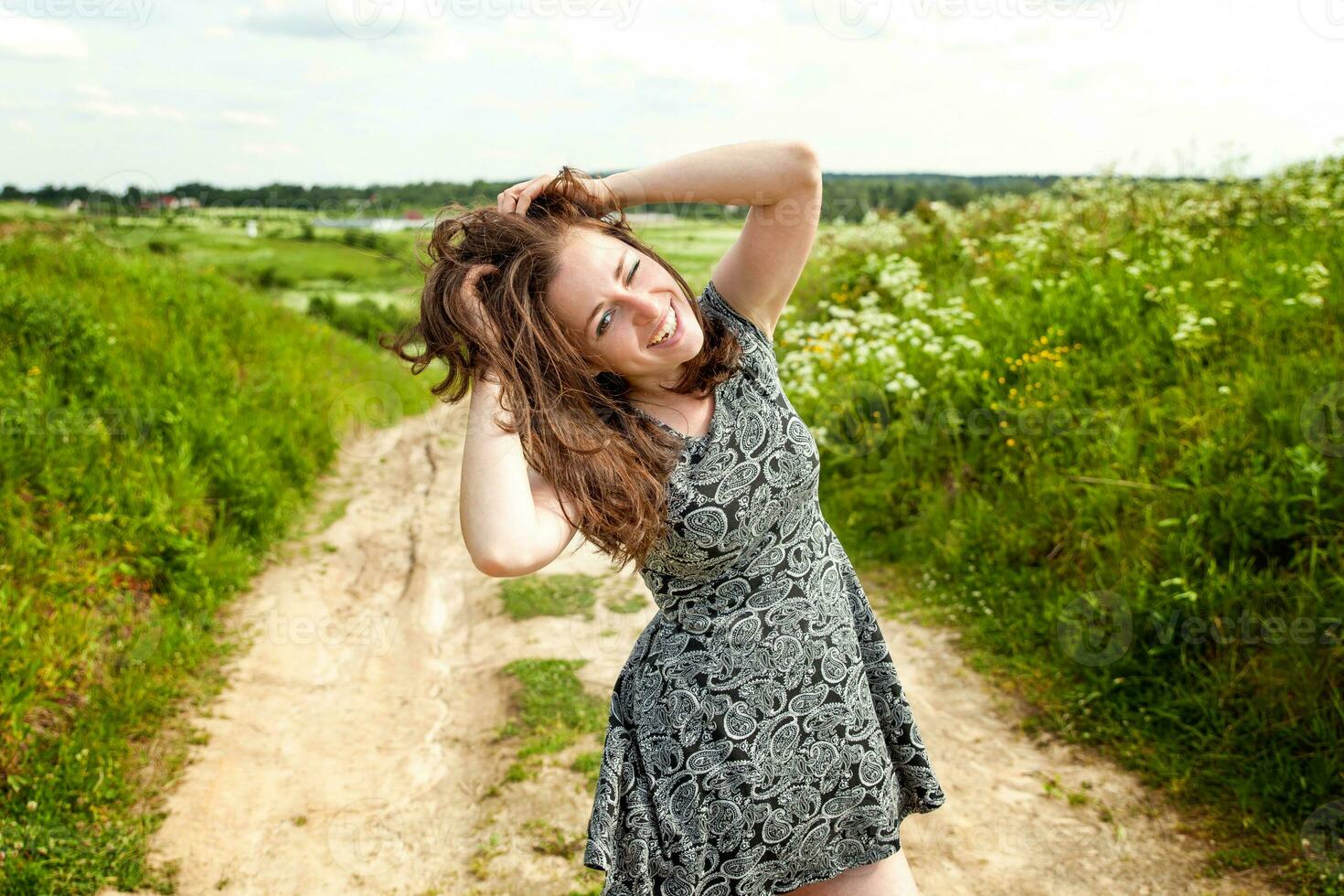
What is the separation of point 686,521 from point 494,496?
410 millimetres

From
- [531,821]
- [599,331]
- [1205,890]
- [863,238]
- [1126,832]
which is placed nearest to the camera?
[599,331]

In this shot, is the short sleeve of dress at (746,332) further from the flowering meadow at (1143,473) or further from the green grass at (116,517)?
the green grass at (116,517)

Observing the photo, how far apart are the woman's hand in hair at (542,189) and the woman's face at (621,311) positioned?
187mm

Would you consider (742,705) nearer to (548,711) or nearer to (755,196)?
(755,196)

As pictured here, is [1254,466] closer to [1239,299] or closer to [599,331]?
[1239,299]

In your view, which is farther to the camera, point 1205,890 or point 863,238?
point 863,238

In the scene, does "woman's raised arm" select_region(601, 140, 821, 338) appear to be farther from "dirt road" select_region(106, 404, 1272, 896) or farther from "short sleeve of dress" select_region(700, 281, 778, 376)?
"dirt road" select_region(106, 404, 1272, 896)

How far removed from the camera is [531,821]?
12.0ft

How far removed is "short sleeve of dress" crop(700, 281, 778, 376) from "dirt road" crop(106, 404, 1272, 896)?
109cm

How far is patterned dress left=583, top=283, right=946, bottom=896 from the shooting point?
1.96 metres

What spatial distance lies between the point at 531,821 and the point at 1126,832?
2090 millimetres

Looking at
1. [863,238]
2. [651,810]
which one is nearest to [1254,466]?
[651,810]

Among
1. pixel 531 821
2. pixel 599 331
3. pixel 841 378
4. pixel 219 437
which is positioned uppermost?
pixel 599 331

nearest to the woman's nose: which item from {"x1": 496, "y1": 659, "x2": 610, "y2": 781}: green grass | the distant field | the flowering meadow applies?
{"x1": 496, "y1": 659, "x2": 610, "y2": 781}: green grass
